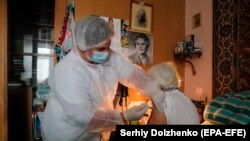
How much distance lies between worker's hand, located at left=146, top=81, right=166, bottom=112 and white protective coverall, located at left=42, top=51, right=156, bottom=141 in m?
0.01

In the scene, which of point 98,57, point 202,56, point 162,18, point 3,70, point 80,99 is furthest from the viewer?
point 162,18

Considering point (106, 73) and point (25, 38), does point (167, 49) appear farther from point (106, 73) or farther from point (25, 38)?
point (25, 38)

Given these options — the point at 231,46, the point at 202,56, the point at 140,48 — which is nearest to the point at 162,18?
the point at 140,48

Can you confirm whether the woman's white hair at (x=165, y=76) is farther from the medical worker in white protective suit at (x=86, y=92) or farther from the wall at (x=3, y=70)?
the wall at (x=3, y=70)

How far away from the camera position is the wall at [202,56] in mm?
2379

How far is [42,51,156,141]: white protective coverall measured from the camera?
1.14 meters

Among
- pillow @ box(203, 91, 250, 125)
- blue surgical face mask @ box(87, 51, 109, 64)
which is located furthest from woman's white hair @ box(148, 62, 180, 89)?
pillow @ box(203, 91, 250, 125)

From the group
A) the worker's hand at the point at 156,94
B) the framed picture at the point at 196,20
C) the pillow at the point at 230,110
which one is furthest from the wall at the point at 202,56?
the worker's hand at the point at 156,94

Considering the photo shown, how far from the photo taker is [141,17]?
2.51m

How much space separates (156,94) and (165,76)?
0.16 meters

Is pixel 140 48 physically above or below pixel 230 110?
above

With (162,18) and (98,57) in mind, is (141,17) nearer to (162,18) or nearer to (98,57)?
(162,18)

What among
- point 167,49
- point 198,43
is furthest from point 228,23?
point 167,49

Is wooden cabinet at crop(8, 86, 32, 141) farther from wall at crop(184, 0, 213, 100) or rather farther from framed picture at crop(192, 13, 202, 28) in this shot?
framed picture at crop(192, 13, 202, 28)
